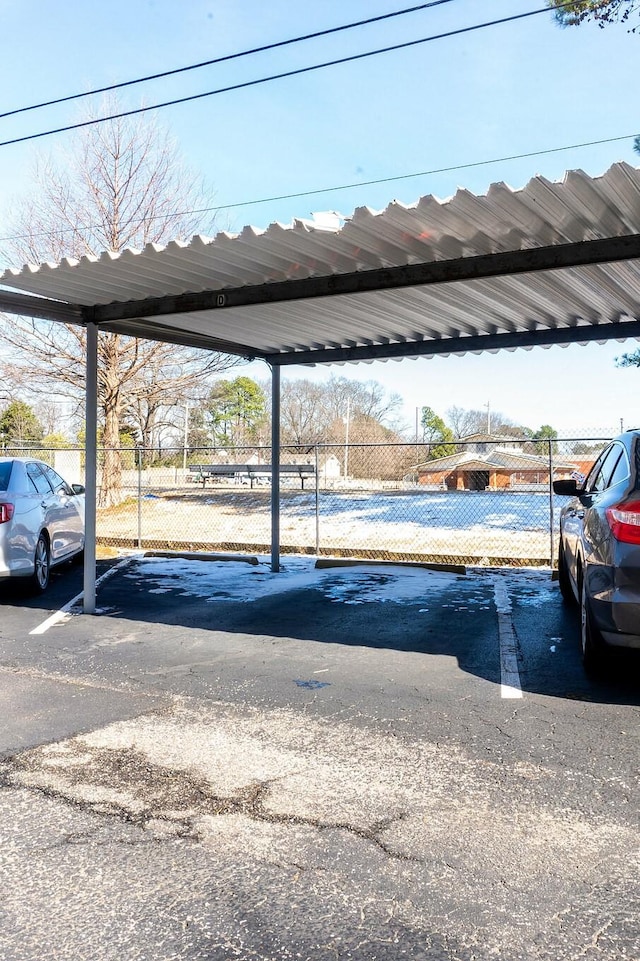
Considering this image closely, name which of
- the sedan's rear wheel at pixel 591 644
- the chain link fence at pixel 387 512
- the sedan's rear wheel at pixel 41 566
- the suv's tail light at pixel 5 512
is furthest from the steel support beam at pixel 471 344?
the suv's tail light at pixel 5 512

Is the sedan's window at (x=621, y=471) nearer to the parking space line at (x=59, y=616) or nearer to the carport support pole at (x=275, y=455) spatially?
the parking space line at (x=59, y=616)

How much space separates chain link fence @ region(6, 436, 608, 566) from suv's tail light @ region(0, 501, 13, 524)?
15.4ft

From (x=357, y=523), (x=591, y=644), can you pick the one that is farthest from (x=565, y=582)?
(x=357, y=523)

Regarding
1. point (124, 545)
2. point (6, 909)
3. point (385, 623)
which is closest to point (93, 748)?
point (6, 909)

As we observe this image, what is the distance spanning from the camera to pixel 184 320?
26.8 feet

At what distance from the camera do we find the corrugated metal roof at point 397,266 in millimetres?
4668

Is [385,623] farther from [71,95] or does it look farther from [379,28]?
[71,95]

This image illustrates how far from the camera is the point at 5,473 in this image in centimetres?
816

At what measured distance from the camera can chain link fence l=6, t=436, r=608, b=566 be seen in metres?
12.2

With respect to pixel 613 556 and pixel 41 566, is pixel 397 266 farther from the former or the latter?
pixel 41 566

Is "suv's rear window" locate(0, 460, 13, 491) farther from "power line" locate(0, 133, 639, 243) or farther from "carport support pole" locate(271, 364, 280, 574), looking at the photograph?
"power line" locate(0, 133, 639, 243)

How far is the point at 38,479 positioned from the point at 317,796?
681 cm

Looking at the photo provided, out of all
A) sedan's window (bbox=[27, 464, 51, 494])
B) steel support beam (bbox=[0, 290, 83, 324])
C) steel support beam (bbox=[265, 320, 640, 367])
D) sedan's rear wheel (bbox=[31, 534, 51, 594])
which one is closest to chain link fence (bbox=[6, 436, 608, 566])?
steel support beam (bbox=[265, 320, 640, 367])

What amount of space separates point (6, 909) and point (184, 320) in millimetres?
6528
